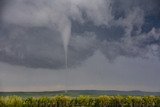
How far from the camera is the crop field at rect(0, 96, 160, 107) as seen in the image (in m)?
4.98

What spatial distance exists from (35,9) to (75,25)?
649 mm

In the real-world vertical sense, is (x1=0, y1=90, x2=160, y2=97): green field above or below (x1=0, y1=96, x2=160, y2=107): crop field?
above

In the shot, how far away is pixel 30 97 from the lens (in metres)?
5.05

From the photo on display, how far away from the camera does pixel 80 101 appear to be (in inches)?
211

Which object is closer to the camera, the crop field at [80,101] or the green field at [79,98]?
the green field at [79,98]

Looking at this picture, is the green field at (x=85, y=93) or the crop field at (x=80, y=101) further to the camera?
the crop field at (x=80, y=101)

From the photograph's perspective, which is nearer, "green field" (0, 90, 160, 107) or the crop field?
"green field" (0, 90, 160, 107)

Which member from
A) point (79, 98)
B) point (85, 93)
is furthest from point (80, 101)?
point (85, 93)

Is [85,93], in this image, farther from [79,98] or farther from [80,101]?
[80,101]

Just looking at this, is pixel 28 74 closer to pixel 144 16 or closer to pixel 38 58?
pixel 38 58

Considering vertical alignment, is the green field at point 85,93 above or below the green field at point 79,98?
above

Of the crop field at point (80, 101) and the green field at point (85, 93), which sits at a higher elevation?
the green field at point (85, 93)

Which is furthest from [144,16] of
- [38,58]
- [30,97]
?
[30,97]

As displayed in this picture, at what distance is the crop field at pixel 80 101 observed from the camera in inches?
196
